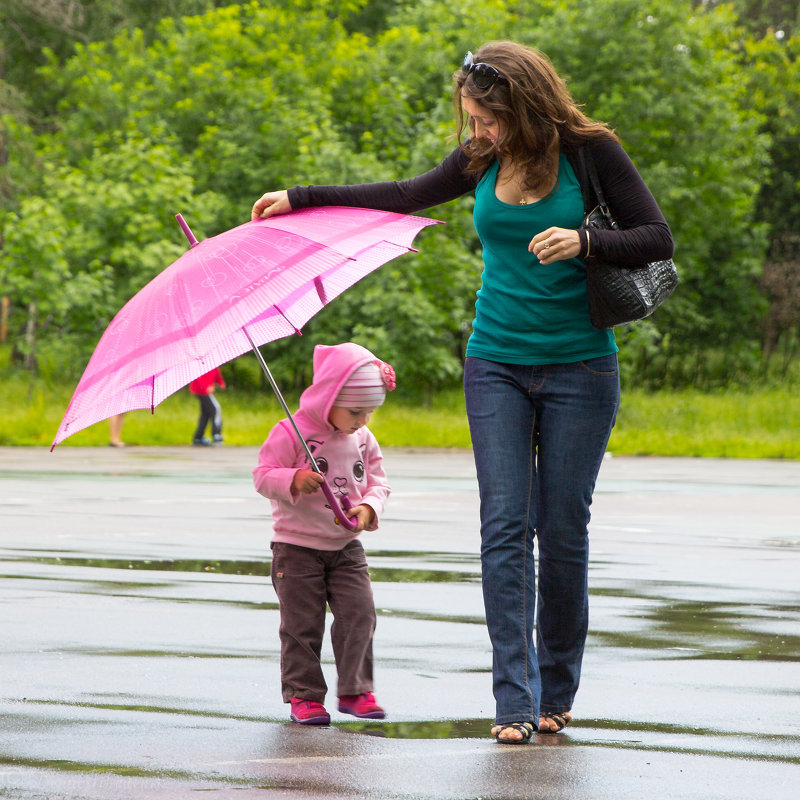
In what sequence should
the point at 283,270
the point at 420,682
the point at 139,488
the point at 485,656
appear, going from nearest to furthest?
the point at 283,270, the point at 420,682, the point at 485,656, the point at 139,488

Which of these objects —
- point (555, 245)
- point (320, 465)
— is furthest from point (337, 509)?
point (555, 245)

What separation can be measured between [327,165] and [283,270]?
25474 mm

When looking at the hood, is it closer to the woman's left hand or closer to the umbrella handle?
the umbrella handle

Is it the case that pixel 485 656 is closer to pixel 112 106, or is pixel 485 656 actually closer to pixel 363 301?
pixel 363 301

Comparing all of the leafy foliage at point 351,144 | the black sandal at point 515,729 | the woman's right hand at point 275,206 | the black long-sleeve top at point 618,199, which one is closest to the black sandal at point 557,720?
the black sandal at point 515,729

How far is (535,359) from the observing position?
455 cm

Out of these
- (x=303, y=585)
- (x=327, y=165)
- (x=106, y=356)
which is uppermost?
(x=327, y=165)

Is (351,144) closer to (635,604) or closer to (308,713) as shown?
(635,604)

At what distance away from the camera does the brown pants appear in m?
4.86

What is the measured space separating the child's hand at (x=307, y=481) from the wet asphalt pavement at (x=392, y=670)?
71 cm

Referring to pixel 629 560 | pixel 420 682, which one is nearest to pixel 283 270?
pixel 420 682

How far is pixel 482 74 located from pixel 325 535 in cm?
151

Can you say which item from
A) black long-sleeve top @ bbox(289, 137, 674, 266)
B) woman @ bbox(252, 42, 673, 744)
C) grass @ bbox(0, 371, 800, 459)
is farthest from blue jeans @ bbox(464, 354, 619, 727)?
grass @ bbox(0, 371, 800, 459)

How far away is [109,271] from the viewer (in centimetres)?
2794
